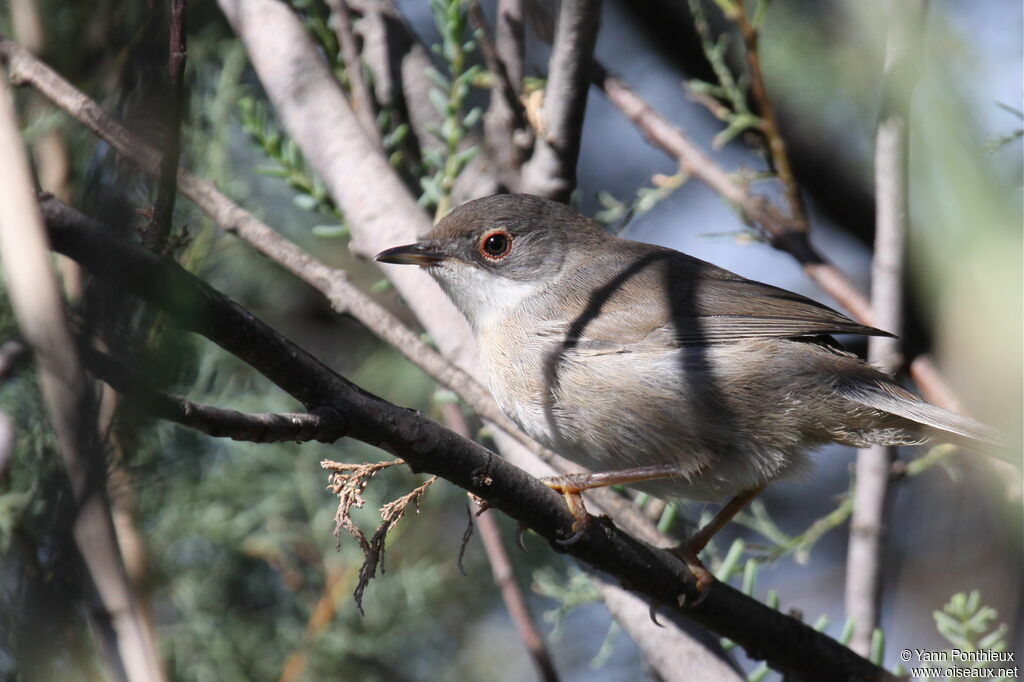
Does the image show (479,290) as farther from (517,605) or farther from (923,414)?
(923,414)

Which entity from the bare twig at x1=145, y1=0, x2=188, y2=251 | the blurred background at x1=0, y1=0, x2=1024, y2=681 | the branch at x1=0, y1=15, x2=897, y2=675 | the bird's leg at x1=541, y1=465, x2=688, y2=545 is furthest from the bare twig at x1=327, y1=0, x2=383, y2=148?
the bare twig at x1=145, y1=0, x2=188, y2=251

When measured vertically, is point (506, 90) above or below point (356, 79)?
below

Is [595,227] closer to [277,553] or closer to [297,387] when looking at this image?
[277,553]

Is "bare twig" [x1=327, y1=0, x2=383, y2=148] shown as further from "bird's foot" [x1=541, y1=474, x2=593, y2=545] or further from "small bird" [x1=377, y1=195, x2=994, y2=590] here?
"bird's foot" [x1=541, y1=474, x2=593, y2=545]

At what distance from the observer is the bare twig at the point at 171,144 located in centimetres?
143

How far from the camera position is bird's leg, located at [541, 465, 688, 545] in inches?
105

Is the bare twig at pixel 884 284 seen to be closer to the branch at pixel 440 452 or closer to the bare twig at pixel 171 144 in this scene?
the branch at pixel 440 452

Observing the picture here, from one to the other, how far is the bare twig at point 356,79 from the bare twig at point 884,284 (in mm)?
1862

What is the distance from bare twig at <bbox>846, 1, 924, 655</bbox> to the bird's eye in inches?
52.6

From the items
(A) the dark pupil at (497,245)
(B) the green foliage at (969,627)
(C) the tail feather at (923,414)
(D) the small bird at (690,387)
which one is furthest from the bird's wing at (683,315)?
(B) the green foliage at (969,627)

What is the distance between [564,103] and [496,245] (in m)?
0.61

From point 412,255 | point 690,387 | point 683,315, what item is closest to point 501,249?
point 412,255

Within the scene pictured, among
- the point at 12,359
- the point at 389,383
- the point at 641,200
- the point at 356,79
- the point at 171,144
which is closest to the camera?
the point at 171,144

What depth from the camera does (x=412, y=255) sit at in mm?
3375
